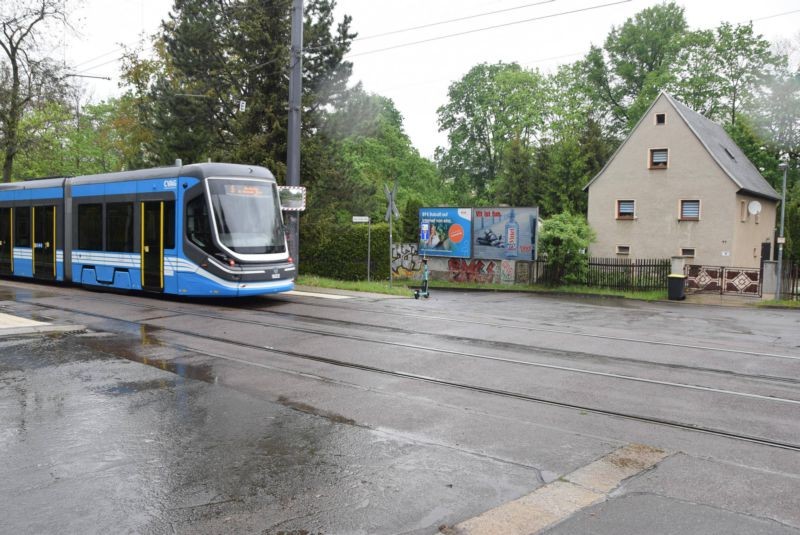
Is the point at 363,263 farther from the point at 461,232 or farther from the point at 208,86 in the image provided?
the point at 208,86

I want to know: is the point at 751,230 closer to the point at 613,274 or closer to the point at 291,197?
the point at 613,274

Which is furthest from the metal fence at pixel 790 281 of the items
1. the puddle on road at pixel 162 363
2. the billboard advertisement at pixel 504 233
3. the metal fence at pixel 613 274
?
the puddle on road at pixel 162 363

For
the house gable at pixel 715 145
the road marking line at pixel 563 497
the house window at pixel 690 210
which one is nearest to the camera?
the road marking line at pixel 563 497

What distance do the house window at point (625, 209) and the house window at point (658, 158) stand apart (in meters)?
2.36

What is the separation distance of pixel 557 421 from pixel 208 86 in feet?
94.0

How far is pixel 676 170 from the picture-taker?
35438 millimetres

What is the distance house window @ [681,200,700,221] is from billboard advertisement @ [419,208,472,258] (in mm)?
12250

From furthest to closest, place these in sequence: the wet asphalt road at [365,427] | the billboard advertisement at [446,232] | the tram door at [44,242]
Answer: the billboard advertisement at [446,232]
the tram door at [44,242]
the wet asphalt road at [365,427]

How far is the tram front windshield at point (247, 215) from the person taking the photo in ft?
50.0

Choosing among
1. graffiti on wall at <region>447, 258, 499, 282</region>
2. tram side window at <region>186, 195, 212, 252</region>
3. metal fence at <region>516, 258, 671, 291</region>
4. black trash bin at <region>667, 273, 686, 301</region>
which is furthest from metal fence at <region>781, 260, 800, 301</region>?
tram side window at <region>186, 195, 212, 252</region>

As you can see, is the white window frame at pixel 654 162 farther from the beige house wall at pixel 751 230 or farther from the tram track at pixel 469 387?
the tram track at pixel 469 387

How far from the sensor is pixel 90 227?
18.4 metres

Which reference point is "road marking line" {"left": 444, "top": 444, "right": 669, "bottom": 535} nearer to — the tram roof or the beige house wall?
the tram roof

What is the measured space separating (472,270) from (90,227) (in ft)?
60.5
